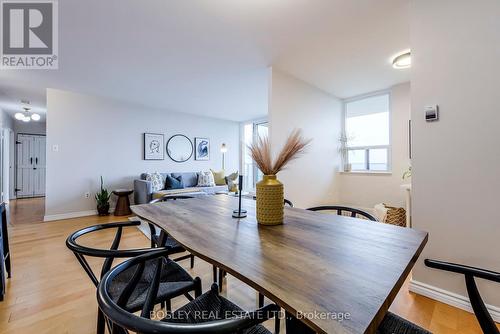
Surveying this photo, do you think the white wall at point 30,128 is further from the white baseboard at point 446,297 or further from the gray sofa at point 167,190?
the white baseboard at point 446,297

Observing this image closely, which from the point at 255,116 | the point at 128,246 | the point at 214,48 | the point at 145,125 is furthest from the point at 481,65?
the point at 145,125

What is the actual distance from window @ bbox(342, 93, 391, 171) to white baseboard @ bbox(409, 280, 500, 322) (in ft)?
8.19

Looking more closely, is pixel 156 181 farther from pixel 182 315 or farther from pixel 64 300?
pixel 182 315

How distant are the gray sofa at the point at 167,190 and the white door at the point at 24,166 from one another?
463 cm

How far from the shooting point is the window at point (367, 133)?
12.9 feet

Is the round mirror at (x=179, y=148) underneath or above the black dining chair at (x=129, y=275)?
above

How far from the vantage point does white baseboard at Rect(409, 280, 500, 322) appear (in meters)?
1.51

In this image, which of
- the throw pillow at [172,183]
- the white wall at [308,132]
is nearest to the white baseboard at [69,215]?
the throw pillow at [172,183]

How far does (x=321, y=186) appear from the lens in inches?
154

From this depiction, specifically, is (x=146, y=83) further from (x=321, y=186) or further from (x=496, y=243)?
(x=496, y=243)

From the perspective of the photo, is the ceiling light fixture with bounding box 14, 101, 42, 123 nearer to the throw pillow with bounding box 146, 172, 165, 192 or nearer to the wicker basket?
the throw pillow with bounding box 146, 172, 165, 192

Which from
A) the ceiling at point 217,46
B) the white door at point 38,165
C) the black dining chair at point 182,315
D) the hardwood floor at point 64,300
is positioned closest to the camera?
the black dining chair at point 182,315

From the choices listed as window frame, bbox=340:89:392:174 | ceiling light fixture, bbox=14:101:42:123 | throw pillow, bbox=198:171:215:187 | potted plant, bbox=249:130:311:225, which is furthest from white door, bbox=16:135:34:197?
window frame, bbox=340:89:392:174

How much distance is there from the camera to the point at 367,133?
416 centimetres
